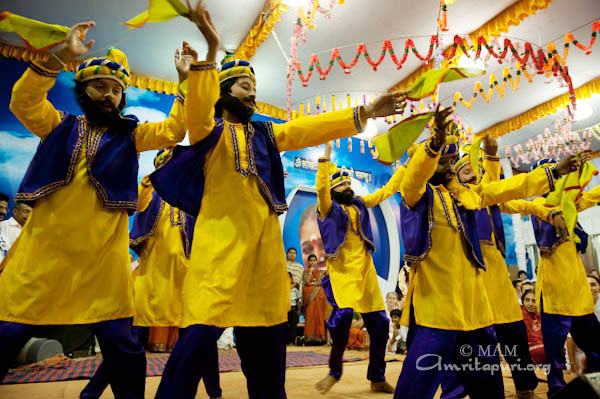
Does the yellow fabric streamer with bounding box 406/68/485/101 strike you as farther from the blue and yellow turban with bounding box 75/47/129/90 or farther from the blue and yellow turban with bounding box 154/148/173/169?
the blue and yellow turban with bounding box 75/47/129/90

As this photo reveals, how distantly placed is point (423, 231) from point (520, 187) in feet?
2.23

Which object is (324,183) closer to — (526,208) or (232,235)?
(526,208)

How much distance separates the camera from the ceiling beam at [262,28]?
5868 millimetres

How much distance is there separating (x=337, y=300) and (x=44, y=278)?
98.1 inches

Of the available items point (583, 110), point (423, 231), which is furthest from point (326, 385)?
point (583, 110)

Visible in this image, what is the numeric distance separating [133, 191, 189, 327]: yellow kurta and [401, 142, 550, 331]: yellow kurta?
5.97ft

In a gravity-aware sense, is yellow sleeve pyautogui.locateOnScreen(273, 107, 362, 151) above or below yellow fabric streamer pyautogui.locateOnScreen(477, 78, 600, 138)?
below

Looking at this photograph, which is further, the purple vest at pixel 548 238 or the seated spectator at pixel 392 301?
the seated spectator at pixel 392 301

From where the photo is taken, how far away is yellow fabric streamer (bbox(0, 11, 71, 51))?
69.0 inches

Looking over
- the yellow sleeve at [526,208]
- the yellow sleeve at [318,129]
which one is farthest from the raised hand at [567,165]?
the yellow sleeve at [318,129]

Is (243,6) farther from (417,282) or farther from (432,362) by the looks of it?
(432,362)

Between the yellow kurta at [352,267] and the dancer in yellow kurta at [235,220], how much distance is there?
1.78 meters

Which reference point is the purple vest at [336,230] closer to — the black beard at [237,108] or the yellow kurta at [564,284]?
the yellow kurta at [564,284]

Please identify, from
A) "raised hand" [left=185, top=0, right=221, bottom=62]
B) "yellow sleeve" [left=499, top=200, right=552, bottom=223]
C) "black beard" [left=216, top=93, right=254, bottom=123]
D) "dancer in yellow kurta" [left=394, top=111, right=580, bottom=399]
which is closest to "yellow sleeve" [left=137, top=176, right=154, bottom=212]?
"black beard" [left=216, top=93, right=254, bottom=123]
